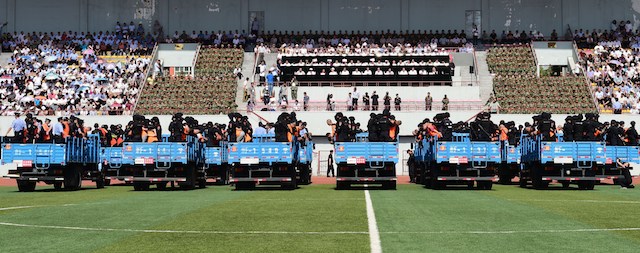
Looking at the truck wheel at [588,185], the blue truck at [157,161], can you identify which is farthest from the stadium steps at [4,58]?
the truck wheel at [588,185]

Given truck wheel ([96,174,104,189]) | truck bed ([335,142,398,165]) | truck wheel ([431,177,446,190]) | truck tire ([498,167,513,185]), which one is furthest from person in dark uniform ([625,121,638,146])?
truck wheel ([96,174,104,189])

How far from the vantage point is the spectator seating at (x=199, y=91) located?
194ft

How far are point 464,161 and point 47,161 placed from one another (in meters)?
12.7

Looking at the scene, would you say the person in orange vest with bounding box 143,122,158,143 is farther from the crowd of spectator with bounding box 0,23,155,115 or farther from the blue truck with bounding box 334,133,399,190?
the crowd of spectator with bounding box 0,23,155,115

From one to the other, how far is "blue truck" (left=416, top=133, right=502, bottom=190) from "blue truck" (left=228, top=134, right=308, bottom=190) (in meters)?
4.55

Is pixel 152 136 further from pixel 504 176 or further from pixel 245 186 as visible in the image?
pixel 504 176

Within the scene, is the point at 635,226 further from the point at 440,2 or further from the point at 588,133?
the point at 440,2

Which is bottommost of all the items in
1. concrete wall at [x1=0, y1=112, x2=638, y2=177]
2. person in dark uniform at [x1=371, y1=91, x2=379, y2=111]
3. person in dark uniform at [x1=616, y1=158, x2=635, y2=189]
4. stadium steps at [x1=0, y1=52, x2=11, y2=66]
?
person in dark uniform at [x1=616, y1=158, x2=635, y2=189]

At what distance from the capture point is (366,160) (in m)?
29.4

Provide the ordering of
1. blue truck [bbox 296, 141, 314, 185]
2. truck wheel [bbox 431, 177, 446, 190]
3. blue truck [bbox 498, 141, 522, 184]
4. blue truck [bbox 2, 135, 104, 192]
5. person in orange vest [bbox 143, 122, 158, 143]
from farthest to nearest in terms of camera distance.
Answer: blue truck [bbox 498, 141, 522, 184]
blue truck [bbox 296, 141, 314, 185]
person in orange vest [bbox 143, 122, 158, 143]
truck wheel [bbox 431, 177, 446, 190]
blue truck [bbox 2, 135, 104, 192]

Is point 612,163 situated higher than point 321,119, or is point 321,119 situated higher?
point 321,119

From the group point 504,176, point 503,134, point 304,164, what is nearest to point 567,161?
point 504,176

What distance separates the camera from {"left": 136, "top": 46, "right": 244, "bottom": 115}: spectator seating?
59.0 m

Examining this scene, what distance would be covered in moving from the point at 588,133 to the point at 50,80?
143ft
